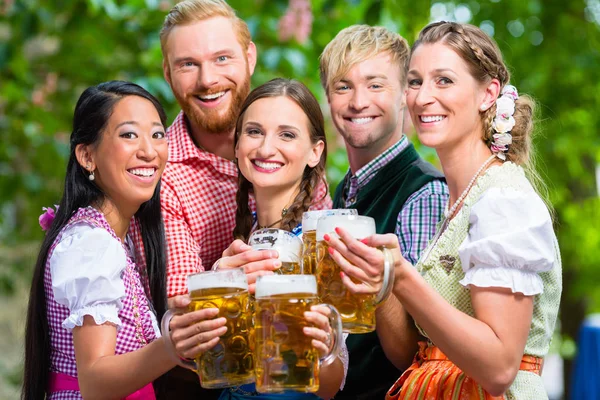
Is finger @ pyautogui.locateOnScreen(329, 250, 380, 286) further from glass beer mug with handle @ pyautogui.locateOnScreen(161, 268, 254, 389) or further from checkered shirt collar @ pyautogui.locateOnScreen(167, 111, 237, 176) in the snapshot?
checkered shirt collar @ pyautogui.locateOnScreen(167, 111, 237, 176)

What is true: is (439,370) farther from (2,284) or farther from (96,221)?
(2,284)

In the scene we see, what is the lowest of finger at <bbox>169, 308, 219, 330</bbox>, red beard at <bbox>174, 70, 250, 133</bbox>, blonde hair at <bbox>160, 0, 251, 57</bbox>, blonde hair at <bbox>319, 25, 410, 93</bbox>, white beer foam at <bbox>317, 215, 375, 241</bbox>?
finger at <bbox>169, 308, 219, 330</bbox>

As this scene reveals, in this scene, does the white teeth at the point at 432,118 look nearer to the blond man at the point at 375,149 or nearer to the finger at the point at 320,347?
the blond man at the point at 375,149

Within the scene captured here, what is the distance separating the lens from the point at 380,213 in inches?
117

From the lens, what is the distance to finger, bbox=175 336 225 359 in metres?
1.90

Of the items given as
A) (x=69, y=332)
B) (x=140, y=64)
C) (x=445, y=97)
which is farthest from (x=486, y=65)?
(x=140, y=64)

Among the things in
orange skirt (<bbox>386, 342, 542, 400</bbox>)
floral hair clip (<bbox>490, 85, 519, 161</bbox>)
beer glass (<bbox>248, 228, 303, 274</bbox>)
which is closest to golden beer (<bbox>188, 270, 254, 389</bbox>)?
beer glass (<bbox>248, 228, 303, 274</bbox>)

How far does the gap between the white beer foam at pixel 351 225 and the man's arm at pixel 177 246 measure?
940 millimetres

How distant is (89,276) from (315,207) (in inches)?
34.8

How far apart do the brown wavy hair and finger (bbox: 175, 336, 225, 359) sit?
79cm

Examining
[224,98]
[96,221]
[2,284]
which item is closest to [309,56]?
[224,98]

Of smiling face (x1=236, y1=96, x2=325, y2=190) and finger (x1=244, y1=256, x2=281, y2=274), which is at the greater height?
smiling face (x1=236, y1=96, x2=325, y2=190)

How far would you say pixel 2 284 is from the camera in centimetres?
586

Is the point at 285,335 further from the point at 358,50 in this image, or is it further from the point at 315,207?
the point at 358,50
